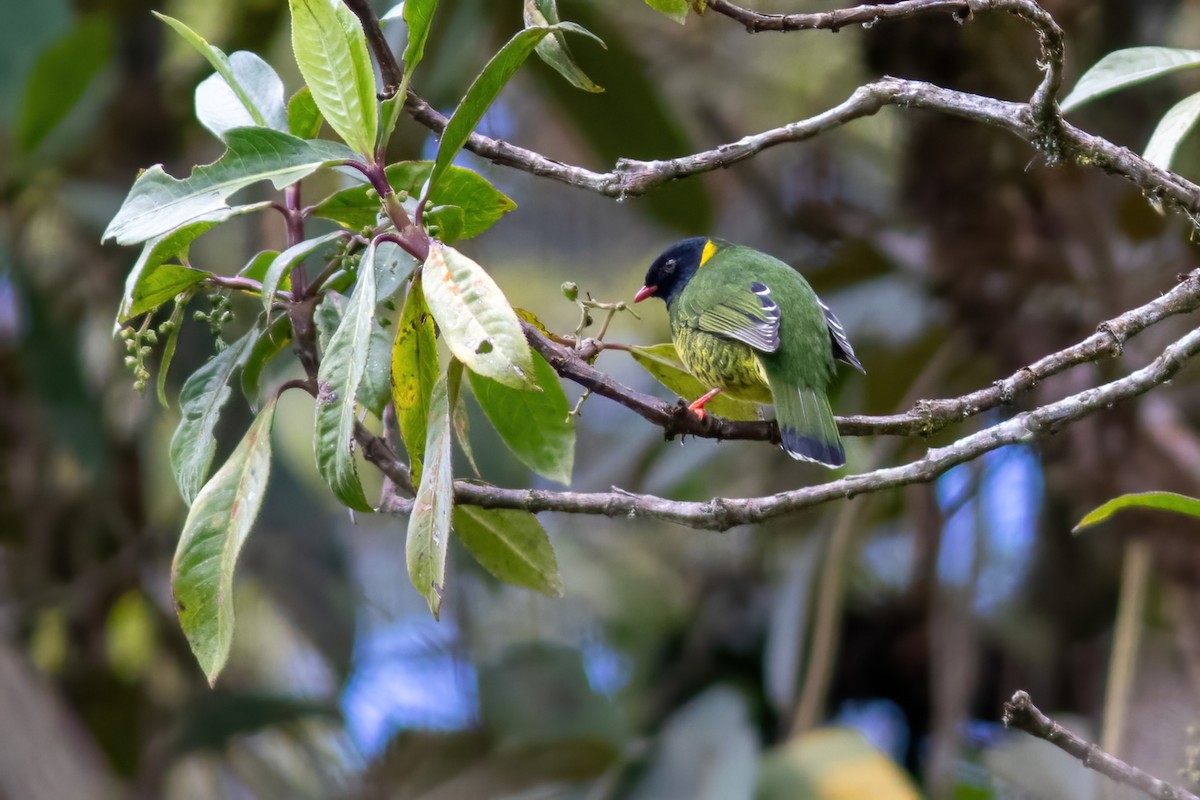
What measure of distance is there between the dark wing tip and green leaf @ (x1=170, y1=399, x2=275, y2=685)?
1115mm

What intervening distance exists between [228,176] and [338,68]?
271mm

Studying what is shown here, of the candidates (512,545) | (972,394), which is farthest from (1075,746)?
(512,545)

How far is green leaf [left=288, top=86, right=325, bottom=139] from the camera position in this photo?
256cm

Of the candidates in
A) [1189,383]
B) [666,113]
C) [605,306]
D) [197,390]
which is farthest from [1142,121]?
[197,390]

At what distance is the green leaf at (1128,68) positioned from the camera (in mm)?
2637

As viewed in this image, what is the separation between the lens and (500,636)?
7.76m

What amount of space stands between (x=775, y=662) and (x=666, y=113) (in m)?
2.46

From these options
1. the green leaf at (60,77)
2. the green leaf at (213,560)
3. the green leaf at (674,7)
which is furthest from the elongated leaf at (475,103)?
the green leaf at (60,77)

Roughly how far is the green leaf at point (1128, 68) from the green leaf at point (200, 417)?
181 cm

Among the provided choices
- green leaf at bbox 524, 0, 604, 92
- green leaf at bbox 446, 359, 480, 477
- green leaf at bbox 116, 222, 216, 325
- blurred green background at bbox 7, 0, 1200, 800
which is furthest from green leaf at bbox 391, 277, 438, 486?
blurred green background at bbox 7, 0, 1200, 800

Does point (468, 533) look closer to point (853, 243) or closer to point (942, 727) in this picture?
point (942, 727)

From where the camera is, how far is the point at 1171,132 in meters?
2.48

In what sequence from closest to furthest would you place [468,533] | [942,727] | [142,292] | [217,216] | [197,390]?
[217,216] → [142,292] → [197,390] → [468,533] → [942,727]

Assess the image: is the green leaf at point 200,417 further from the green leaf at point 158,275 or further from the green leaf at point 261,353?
the green leaf at point 158,275
